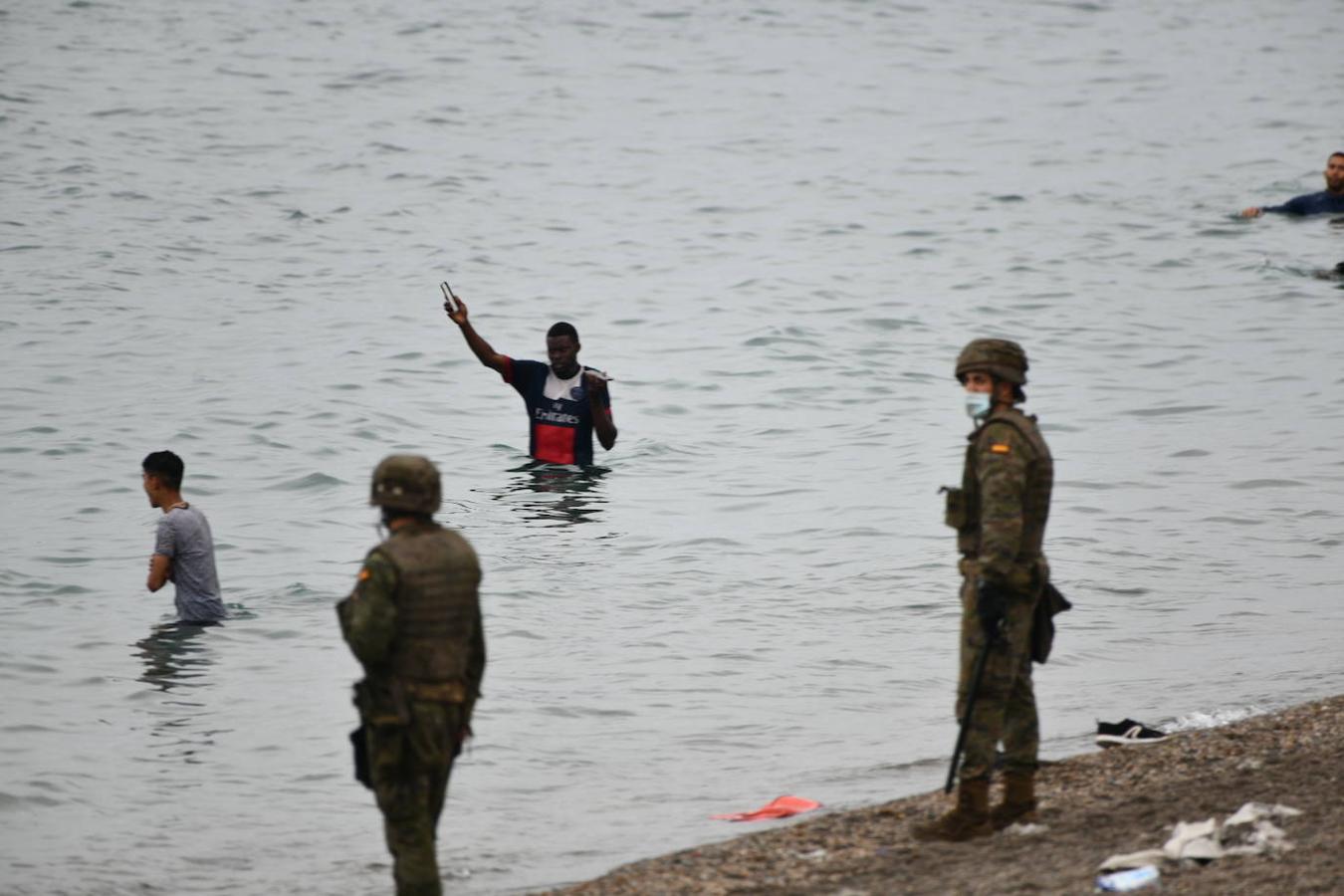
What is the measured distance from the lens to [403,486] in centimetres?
662

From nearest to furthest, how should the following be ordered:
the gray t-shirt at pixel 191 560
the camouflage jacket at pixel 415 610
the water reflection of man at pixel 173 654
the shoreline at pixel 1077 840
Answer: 1. the camouflage jacket at pixel 415 610
2. the shoreline at pixel 1077 840
3. the water reflection of man at pixel 173 654
4. the gray t-shirt at pixel 191 560

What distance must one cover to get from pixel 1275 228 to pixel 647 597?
20.0 meters

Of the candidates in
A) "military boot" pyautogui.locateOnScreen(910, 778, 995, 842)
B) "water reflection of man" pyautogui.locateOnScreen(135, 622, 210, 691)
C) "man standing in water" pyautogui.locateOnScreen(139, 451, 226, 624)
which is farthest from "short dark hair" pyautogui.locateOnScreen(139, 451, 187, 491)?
"military boot" pyautogui.locateOnScreen(910, 778, 995, 842)

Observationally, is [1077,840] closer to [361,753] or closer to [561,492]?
[361,753]

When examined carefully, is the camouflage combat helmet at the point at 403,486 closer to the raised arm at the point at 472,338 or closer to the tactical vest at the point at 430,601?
the tactical vest at the point at 430,601

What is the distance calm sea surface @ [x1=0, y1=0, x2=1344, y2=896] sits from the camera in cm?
1026

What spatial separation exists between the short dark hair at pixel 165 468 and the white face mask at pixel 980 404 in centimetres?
564

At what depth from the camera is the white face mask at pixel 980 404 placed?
7.72 m

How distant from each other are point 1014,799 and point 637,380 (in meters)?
14.8

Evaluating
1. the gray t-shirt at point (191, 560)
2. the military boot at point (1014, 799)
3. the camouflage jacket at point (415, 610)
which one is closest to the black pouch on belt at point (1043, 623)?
the military boot at point (1014, 799)

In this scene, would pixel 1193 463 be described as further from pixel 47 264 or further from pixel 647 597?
pixel 47 264

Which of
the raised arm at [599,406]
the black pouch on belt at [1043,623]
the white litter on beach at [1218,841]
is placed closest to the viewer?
the white litter on beach at [1218,841]

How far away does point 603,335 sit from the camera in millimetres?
24469

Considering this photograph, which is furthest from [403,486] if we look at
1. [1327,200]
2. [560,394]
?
[1327,200]
